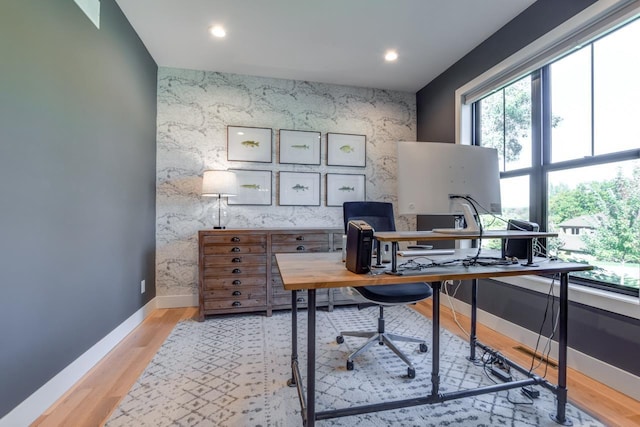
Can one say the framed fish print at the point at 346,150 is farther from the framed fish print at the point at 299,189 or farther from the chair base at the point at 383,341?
the chair base at the point at 383,341

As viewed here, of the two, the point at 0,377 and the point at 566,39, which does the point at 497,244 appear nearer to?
the point at 566,39

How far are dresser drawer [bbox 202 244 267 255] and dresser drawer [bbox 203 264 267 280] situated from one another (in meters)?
0.14

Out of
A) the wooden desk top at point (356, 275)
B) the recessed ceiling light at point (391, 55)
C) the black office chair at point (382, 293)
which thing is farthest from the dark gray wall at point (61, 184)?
the recessed ceiling light at point (391, 55)

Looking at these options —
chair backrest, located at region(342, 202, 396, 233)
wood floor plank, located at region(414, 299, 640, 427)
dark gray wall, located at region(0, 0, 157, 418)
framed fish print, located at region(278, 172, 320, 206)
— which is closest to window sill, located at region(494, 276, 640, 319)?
wood floor plank, located at region(414, 299, 640, 427)

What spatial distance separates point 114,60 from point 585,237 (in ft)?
12.0

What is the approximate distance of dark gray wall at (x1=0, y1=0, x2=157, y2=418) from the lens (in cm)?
132

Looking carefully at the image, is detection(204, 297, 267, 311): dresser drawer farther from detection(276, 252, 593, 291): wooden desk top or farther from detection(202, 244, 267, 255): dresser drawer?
detection(276, 252, 593, 291): wooden desk top

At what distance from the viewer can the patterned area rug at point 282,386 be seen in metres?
1.46

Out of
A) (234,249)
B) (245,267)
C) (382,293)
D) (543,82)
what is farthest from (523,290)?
(234,249)

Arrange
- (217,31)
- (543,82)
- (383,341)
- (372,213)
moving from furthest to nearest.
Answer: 1. (217,31)
2. (372,213)
3. (543,82)
4. (383,341)

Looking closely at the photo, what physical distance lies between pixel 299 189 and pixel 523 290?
2.39 meters

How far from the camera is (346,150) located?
3639mm

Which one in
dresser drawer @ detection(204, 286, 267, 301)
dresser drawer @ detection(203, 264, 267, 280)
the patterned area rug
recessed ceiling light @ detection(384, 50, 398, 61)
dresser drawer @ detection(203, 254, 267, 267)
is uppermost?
recessed ceiling light @ detection(384, 50, 398, 61)

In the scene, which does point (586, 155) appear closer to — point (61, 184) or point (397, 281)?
point (397, 281)
